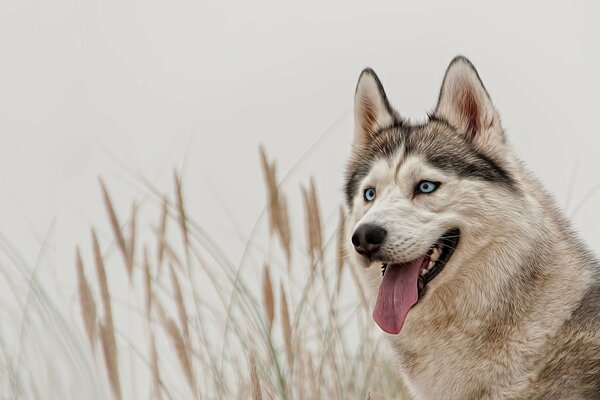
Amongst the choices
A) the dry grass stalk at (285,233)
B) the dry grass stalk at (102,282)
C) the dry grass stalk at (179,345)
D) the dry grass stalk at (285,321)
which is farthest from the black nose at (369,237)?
the dry grass stalk at (102,282)

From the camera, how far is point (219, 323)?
4.46 meters

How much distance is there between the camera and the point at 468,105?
13.8 feet

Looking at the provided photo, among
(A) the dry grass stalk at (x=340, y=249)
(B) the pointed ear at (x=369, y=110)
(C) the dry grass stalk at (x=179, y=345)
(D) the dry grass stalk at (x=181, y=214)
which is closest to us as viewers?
(C) the dry grass stalk at (x=179, y=345)

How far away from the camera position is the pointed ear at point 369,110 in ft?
14.6

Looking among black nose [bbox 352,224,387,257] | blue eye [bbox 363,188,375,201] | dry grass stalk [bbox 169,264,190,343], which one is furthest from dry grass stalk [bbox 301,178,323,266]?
dry grass stalk [bbox 169,264,190,343]

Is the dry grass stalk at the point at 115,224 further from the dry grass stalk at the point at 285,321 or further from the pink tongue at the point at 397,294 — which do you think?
the pink tongue at the point at 397,294

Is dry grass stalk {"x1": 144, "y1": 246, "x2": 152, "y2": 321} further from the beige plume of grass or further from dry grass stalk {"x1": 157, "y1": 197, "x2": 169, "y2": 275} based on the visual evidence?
the beige plume of grass

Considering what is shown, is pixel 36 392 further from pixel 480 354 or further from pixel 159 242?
pixel 480 354

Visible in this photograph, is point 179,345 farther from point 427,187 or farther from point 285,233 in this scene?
point 427,187

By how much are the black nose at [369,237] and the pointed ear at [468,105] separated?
32.1 inches

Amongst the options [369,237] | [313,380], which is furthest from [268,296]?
[313,380]

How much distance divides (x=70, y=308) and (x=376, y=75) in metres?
1.91

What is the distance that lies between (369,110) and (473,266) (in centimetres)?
106

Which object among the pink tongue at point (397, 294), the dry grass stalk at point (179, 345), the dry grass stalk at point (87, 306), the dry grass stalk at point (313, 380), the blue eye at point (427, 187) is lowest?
the dry grass stalk at point (313, 380)
